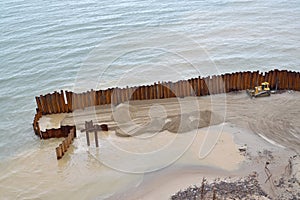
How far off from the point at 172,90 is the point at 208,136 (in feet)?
16.3

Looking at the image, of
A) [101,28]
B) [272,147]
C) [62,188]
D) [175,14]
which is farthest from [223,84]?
[175,14]

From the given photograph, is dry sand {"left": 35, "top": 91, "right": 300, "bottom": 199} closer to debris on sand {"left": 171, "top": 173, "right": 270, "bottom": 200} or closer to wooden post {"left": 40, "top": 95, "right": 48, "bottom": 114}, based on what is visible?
debris on sand {"left": 171, "top": 173, "right": 270, "bottom": 200}

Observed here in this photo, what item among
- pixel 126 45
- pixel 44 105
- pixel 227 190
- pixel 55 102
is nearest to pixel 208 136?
pixel 227 190

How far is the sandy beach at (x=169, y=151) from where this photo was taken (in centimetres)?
1533

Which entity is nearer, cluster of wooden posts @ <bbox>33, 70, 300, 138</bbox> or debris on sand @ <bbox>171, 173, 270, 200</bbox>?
debris on sand @ <bbox>171, 173, 270, 200</bbox>

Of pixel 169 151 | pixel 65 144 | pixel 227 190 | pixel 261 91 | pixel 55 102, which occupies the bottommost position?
pixel 227 190

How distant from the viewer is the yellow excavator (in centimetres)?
2166

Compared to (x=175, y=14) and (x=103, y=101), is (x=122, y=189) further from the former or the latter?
(x=175, y=14)

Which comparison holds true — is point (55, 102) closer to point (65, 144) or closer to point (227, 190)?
point (65, 144)

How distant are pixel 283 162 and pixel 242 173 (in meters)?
2.00

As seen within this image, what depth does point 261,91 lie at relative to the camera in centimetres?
2178

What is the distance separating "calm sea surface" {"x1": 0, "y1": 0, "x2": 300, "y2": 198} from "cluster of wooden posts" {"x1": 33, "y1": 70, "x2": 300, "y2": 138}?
8.37 ft

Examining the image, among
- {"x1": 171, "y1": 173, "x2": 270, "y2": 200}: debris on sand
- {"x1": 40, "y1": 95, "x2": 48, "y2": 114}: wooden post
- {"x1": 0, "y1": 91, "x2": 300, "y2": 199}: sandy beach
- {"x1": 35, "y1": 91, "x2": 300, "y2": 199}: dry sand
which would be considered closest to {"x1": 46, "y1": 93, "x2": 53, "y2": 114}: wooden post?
{"x1": 40, "y1": 95, "x2": 48, "y2": 114}: wooden post

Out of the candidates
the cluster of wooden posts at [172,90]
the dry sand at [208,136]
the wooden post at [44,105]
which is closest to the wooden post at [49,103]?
the cluster of wooden posts at [172,90]
